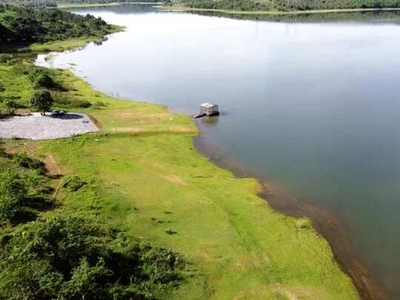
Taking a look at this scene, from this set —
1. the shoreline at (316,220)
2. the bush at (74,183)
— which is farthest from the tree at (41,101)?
the bush at (74,183)

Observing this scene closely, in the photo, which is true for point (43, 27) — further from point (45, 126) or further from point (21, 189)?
point (21, 189)

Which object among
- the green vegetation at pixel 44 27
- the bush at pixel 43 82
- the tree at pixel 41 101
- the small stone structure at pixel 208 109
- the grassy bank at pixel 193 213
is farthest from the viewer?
the green vegetation at pixel 44 27

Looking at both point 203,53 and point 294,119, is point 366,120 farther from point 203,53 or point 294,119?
point 203,53

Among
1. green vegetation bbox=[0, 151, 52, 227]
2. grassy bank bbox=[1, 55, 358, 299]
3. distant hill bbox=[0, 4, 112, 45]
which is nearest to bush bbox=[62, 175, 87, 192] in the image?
grassy bank bbox=[1, 55, 358, 299]

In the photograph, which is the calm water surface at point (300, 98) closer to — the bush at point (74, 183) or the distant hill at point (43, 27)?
the distant hill at point (43, 27)

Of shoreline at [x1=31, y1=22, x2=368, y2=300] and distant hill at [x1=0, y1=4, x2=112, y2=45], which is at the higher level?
distant hill at [x1=0, y1=4, x2=112, y2=45]

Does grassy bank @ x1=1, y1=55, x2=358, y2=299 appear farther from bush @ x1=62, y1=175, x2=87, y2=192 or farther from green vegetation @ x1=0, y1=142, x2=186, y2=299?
green vegetation @ x1=0, y1=142, x2=186, y2=299
